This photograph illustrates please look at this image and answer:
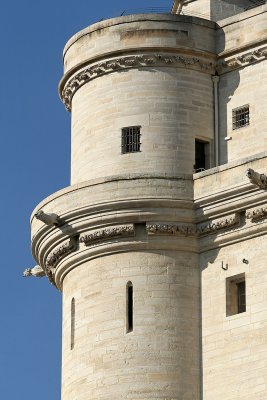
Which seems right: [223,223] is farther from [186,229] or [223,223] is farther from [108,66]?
[108,66]

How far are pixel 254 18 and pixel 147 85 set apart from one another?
340cm

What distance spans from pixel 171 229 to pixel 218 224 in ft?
4.11

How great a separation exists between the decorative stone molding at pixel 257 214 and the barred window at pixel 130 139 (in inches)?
157

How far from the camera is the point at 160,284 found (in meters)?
61.4

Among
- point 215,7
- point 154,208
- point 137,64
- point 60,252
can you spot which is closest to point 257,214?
point 154,208

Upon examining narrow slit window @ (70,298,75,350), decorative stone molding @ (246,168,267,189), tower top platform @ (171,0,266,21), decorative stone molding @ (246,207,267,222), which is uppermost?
tower top platform @ (171,0,266,21)

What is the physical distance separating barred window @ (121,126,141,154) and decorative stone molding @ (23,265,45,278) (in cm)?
480

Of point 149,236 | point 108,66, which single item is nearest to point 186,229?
point 149,236

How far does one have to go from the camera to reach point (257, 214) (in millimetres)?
60781

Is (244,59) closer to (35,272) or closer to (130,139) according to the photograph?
(130,139)

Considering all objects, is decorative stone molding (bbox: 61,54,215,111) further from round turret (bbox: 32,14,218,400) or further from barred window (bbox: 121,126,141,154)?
barred window (bbox: 121,126,141,154)

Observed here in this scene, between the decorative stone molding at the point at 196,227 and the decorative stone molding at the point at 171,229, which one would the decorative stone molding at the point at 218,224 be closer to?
the decorative stone molding at the point at 196,227

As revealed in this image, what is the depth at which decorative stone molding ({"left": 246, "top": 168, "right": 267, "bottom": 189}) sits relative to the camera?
197 feet

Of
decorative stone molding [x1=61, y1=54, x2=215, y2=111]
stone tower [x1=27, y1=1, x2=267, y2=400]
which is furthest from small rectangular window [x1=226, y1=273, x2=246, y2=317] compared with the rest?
decorative stone molding [x1=61, y1=54, x2=215, y2=111]
